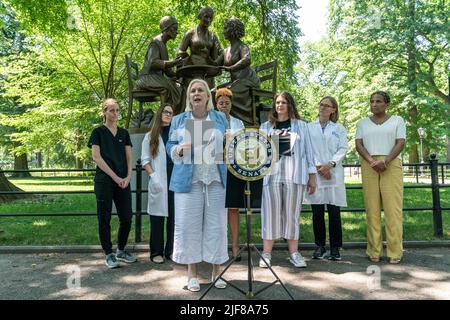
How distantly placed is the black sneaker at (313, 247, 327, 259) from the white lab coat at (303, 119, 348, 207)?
61cm

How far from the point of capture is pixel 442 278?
13.8 ft

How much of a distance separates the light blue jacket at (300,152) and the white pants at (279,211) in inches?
4.9

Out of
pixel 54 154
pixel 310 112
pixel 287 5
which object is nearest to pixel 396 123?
pixel 287 5

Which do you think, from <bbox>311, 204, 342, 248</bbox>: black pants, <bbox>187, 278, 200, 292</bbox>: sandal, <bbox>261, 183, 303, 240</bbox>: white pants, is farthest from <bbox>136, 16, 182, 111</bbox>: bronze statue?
<bbox>187, 278, 200, 292</bbox>: sandal

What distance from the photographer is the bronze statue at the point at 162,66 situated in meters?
7.88

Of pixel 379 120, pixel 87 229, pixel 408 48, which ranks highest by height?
pixel 408 48

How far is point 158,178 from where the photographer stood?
4.98 metres

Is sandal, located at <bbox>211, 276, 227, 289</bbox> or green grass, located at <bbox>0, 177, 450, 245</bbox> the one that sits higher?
green grass, located at <bbox>0, 177, 450, 245</bbox>

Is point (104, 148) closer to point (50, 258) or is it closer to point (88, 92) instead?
point (50, 258)

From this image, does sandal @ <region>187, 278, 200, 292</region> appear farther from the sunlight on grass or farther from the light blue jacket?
the sunlight on grass

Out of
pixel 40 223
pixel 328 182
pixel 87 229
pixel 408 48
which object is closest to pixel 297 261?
pixel 328 182

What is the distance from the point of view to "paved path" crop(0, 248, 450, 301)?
3.78 m

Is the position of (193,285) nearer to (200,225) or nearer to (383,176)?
(200,225)

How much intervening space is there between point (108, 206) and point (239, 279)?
1.81 meters
